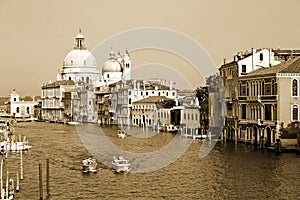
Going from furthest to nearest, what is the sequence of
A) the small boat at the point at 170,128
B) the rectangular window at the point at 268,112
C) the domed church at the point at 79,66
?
the domed church at the point at 79,66 → the small boat at the point at 170,128 → the rectangular window at the point at 268,112

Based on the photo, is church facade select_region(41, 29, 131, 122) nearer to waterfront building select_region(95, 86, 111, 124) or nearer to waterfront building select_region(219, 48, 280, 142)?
waterfront building select_region(95, 86, 111, 124)

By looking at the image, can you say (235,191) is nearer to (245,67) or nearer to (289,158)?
(289,158)

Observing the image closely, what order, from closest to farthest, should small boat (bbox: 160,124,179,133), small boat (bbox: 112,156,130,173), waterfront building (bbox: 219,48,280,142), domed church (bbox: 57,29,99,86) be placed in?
1. small boat (bbox: 112,156,130,173)
2. waterfront building (bbox: 219,48,280,142)
3. small boat (bbox: 160,124,179,133)
4. domed church (bbox: 57,29,99,86)

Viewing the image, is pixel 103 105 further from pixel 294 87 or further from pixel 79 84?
pixel 294 87

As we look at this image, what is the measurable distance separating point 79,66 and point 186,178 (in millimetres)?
61703

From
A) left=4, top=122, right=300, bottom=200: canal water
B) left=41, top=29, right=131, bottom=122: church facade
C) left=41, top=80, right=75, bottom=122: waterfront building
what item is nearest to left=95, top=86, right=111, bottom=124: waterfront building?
left=41, top=29, right=131, bottom=122: church facade

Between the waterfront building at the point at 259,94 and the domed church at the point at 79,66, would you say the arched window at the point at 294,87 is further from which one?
the domed church at the point at 79,66

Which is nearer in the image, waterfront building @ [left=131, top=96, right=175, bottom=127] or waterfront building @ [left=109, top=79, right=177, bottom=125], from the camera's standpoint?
waterfront building @ [left=131, top=96, right=175, bottom=127]

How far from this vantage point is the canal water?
14852mm

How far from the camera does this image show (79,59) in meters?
78.2

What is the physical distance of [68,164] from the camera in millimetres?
21062

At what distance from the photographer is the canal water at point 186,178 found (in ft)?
48.7

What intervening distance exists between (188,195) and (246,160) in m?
6.27

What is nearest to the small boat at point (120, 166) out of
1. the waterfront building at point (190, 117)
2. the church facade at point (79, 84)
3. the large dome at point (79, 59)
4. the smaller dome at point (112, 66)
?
the waterfront building at point (190, 117)
